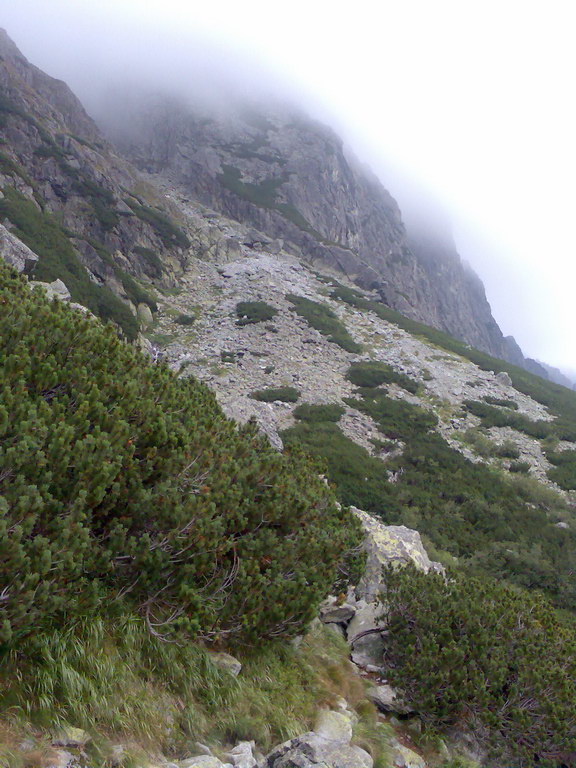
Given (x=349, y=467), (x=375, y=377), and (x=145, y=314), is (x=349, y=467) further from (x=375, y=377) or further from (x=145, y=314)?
(x=145, y=314)

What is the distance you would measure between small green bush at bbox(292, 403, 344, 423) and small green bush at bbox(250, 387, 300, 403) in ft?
3.15

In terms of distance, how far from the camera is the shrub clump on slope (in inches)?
122

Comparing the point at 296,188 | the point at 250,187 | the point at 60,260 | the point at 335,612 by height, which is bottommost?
the point at 60,260

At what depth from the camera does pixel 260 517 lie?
505 cm

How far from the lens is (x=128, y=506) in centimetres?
399

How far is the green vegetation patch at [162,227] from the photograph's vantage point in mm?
41188

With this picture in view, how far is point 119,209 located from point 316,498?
130 ft

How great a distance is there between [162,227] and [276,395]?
88.7 ft

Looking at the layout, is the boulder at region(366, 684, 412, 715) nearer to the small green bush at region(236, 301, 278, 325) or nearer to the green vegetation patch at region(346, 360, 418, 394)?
the green vegetation patch at region(346, 360, 418, 394)

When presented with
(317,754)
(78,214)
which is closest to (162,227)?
(78,214)

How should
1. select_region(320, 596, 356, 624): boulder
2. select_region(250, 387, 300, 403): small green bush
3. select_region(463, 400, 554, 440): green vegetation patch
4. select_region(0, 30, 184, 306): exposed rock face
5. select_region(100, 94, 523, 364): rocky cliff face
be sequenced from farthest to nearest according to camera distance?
select_region(100, 94, 523, 364): rocky cliff face, select_region(0, 30, 184, 306): exposed rock face, select_region(463, 400, 554, 440): green vegetation patch, select_region(250, 387, 300, 403): small green bush, select_region(320, 596, 356, 624): boulder

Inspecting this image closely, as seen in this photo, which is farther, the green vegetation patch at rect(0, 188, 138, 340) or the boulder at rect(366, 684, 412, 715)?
the green vegetation patch at rect(0, 188, 138, 340)

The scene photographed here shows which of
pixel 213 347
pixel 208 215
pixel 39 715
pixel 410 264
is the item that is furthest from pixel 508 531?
pixel 410 264

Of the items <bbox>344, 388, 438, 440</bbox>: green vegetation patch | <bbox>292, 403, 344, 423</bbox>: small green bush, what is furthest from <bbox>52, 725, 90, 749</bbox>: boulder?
<bbox>344, 388, 438, 440</bbox>: green vegetation patch
